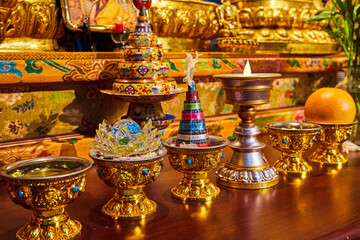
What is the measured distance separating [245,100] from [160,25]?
2.17 feet

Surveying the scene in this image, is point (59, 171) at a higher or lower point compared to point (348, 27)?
lower

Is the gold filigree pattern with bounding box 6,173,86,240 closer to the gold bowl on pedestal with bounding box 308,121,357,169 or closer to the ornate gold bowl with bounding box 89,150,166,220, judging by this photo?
the ornate gold bowl with bounding box 89,150,166,220

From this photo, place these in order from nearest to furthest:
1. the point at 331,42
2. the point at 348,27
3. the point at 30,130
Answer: the point at 30,130 → the point at 348,27 → the point at 331,42

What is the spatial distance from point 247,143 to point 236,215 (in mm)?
201

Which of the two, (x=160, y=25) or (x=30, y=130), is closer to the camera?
(x=30, y=130)

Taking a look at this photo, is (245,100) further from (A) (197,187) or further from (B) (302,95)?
(B) (302,95)

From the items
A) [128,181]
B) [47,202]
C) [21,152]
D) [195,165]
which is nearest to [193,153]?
[195,165]

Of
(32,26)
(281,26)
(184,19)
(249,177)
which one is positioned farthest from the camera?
(281,26)

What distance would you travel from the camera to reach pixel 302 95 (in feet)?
5.22

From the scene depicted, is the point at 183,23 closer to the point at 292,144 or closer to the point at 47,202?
the point at 292,144

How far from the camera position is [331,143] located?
0.98 meters

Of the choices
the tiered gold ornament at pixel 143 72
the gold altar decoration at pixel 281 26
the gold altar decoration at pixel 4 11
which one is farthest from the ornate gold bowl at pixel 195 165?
the gold altar decoration at pixel 281 26

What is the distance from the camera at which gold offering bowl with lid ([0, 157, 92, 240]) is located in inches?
20.4

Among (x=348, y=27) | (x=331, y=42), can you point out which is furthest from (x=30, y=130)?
(x=331, y=42)
